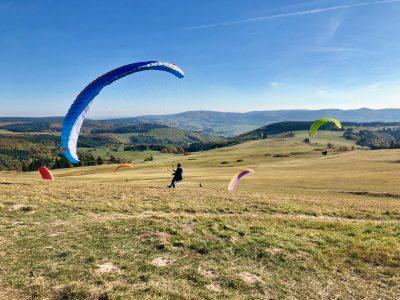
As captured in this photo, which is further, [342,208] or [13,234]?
[342,208]

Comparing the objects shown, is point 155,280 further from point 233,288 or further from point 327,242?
point 327,242

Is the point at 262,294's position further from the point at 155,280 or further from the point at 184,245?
the point at 184,245

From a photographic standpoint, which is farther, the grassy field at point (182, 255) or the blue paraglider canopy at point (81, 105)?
the blue paraglider canopy at point (81, 105)

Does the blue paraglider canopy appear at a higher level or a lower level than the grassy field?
higher

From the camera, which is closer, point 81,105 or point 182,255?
point 182,255

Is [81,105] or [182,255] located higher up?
[81,105]

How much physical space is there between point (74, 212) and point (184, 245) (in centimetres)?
831

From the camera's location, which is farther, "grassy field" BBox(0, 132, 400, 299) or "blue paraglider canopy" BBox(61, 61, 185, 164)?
"blue paraglider canopy" BBox(61, 61, 185, 164)

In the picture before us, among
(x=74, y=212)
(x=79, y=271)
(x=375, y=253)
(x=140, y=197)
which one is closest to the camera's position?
(x=79, y=271)

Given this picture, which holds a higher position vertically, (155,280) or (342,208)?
(155,280)

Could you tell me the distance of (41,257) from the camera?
433 inches

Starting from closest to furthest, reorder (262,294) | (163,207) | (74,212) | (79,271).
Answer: (262,294)
(79,271)
(74,212)
(163,207)

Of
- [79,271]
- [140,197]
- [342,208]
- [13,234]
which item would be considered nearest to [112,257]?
[79,271]

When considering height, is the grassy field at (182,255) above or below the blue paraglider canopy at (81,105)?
below
